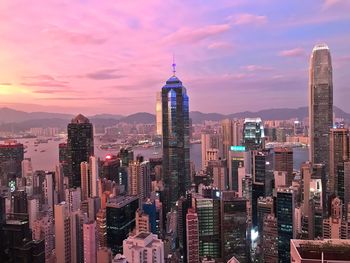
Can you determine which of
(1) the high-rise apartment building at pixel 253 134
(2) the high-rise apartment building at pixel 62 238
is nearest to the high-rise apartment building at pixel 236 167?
(1) the high-rise apartment building at pixel 253 134

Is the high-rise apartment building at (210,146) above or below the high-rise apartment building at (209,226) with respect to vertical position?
above

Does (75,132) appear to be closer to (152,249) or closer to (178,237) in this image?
(178,237)

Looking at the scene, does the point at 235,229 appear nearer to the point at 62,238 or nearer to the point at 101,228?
the point at 101,228

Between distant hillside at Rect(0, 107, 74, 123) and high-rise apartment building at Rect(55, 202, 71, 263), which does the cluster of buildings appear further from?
distant hillside at Rect(0, 107, 74, 123)

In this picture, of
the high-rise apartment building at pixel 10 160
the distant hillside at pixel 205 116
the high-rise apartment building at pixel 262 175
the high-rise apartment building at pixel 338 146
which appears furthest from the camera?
the distant hillside at pixel 205 116

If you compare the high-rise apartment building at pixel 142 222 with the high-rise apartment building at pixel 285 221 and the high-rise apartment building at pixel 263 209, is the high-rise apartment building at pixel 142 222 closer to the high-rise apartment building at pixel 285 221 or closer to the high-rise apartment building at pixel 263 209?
the high-rise apartment building at pixel 263 209

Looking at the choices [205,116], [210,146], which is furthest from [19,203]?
[210,146]

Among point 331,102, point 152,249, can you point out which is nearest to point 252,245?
point 152,249
